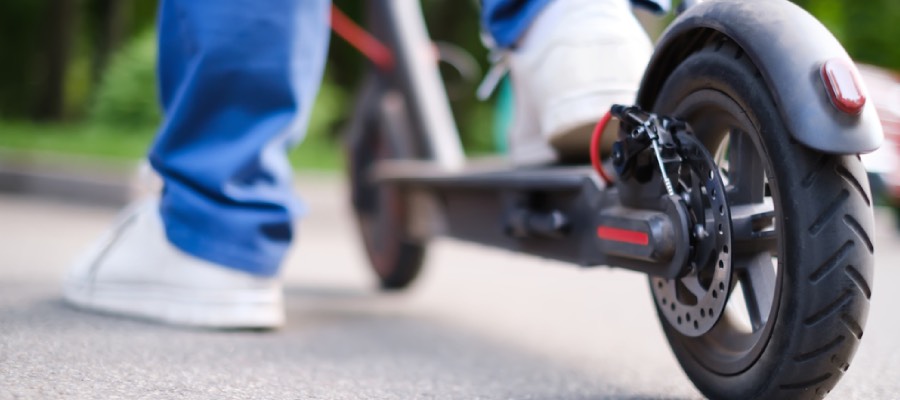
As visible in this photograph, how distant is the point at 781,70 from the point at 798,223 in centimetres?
18

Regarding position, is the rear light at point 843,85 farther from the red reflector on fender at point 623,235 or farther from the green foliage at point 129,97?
the green foliage at point 129,97

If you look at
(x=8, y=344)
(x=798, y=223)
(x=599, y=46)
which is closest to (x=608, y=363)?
(x=599, y=46)

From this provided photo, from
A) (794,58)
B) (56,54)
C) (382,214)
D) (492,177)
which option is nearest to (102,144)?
(382,214)

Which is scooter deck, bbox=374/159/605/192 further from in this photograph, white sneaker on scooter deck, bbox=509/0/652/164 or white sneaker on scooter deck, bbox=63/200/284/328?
white sneaker on scooter deck, bbox=63/200/284/328

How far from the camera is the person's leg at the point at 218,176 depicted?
1903 millimetres

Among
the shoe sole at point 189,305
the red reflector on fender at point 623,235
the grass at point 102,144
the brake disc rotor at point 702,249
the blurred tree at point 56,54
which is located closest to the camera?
→ the brake disc rotor at point 702,249

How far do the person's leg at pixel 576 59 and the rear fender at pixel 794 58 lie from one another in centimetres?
27

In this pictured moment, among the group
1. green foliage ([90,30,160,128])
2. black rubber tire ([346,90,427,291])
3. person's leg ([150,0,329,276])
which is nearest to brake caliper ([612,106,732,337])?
person's leg ([150,0,329,276])

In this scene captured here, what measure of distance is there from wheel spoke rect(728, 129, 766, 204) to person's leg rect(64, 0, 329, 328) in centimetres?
94

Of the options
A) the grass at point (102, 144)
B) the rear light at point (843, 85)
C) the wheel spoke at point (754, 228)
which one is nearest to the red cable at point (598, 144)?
the wheel spoke at point (754, 228)

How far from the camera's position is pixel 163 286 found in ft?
6.31

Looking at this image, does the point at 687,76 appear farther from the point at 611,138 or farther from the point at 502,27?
the point at 502,27

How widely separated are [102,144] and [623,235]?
7.55 metres

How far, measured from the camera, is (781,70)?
1188 millimetres
